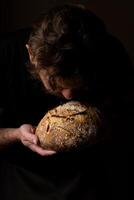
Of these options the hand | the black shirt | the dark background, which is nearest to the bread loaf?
the hand

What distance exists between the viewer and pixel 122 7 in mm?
2000

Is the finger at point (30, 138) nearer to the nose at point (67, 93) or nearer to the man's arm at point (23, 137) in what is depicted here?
the man's arm at point (23, 137)

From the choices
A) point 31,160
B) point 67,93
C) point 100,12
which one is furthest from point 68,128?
point 100,12

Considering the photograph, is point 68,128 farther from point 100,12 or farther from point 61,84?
point 100,12

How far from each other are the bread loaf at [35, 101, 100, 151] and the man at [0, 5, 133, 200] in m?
0.04

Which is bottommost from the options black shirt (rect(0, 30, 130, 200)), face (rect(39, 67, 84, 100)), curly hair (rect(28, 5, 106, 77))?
black shirt (rect(0, 30, 130, 200))

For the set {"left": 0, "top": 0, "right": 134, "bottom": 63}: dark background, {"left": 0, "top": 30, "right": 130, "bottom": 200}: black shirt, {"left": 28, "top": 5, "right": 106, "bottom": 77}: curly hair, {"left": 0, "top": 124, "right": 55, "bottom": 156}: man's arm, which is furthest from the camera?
{"left": 0, "top": 0, "right": 134, "bottom": 63}: dark background

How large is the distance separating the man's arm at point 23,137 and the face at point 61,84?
0.14 metres

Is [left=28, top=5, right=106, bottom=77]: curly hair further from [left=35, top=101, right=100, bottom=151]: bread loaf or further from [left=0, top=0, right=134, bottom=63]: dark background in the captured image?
[left=0, top=0, right=134, bottom=63]: dark background

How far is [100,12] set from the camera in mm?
2016

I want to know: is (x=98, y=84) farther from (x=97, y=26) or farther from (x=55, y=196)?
(x=55, y=196)

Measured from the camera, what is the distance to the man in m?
1.07

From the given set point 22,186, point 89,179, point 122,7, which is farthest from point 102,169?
point 122,7

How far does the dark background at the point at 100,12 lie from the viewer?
1998 millimetres
